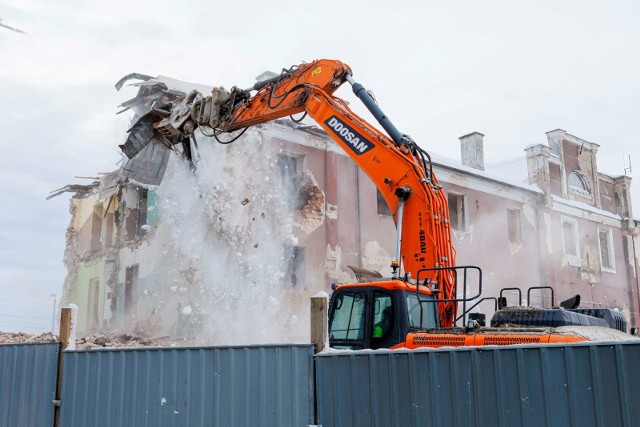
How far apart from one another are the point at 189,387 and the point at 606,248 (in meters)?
29.4

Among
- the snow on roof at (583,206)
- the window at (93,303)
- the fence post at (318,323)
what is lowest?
the fence post at (318,323)

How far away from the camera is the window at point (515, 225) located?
27911mm

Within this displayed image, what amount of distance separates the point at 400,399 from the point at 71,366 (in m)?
4.85

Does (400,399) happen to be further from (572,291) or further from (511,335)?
A: (572,291)

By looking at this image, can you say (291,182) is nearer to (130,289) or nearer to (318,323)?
(130,289)

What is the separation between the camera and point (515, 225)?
2823 centimetres

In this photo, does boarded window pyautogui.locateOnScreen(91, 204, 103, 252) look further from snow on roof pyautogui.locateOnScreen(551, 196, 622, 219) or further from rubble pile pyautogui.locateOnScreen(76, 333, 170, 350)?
snow on roof pyautogui.locateOnScreen(551, 196, 622, 219)

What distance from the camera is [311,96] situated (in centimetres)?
1297

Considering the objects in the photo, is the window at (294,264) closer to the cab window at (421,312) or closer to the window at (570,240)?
the cab window at (421,312)

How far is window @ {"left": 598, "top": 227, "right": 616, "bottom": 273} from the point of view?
32.0 meters

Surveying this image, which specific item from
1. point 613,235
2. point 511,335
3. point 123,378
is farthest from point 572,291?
point 123,378

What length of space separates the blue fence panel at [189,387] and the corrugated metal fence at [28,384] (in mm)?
377

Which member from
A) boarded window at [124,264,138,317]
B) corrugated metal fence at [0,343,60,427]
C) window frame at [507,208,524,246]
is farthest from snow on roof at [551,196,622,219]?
corrugated metal fence at [0,343,60,427]

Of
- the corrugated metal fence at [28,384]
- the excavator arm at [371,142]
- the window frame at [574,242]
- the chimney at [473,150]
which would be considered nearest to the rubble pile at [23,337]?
the excavator arm at [371,142]
